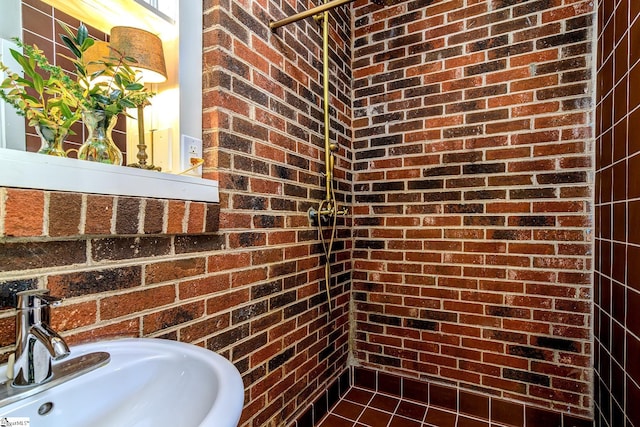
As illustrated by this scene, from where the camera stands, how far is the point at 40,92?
0.73 meters

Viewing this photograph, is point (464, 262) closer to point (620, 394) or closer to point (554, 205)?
point (554, 205)

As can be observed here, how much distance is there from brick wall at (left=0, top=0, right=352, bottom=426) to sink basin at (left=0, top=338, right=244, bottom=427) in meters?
0.14

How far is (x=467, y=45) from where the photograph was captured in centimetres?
167

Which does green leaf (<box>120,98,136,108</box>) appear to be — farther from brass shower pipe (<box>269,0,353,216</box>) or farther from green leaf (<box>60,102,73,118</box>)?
brass shower pipe (<box>269,0,353,216</box>)

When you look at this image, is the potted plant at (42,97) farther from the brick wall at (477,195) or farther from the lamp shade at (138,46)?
the brick wall at (477,195)

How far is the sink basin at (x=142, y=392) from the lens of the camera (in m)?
0.55

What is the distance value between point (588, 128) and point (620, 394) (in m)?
1.11

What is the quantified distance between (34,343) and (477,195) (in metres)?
1.75

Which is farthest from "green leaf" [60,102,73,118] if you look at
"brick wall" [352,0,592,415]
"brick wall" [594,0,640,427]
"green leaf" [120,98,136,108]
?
"brick wall" [594,0,640,427]

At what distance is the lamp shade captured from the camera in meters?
0.96

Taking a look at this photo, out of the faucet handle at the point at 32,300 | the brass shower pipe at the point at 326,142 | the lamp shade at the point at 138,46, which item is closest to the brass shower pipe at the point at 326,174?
the brass shower pipe at the point at 326,142

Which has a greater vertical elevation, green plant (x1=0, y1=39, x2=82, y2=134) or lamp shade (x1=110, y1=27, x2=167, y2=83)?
lamp shade (x1=110, y1=27, x2=167, y2=83)

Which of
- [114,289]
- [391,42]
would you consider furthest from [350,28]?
[114,289]

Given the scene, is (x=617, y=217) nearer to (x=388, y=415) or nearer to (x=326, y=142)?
(x=326, y=142)
